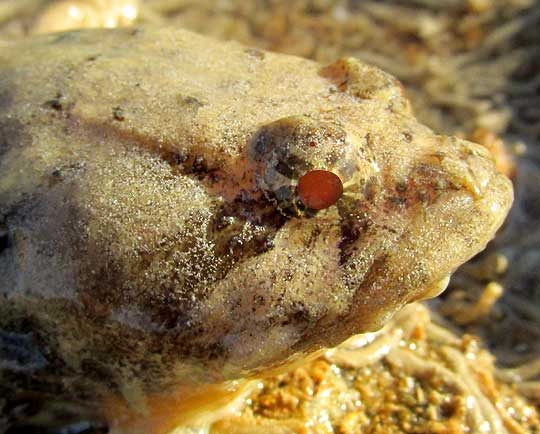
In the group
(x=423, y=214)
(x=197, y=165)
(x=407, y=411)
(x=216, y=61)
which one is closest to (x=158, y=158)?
(x=197, y=165)

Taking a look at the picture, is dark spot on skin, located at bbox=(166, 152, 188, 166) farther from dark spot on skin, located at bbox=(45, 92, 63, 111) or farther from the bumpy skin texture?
dark spot on skin, located at bbox=(45, 92, 63, 111)

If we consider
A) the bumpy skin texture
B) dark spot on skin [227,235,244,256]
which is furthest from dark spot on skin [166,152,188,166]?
dark spot on skin [227,235,244,256]

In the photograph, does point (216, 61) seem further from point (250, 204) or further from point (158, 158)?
point (250, 204)

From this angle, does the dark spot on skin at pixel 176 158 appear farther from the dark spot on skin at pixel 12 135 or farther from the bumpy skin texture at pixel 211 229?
the dark spot on skin at pixel 12 135

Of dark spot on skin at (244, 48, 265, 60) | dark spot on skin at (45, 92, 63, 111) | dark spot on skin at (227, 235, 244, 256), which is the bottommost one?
dark spot on skin at (227, 235, 244, 256)

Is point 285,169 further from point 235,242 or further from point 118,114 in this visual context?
point 118,114

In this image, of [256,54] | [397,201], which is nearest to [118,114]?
[256,54]
